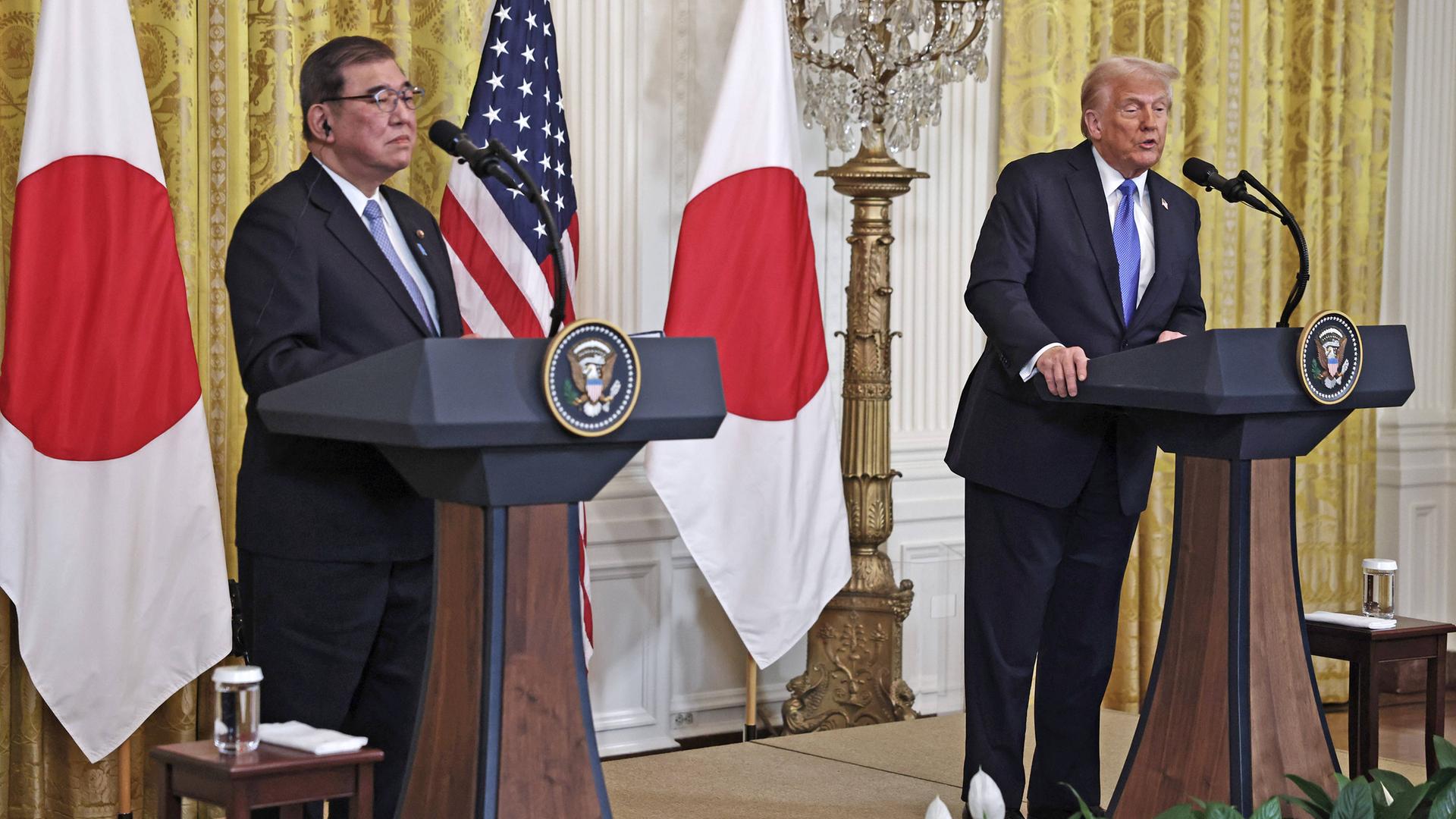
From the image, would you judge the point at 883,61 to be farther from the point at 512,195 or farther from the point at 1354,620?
the point at 1354,620

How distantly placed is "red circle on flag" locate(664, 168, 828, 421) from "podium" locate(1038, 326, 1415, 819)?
5.36 ft

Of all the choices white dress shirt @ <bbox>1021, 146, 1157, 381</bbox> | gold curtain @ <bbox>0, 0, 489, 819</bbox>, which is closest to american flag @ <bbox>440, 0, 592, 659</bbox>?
gold curtain @ <bbox>0, 0, 489, 819</bbox>

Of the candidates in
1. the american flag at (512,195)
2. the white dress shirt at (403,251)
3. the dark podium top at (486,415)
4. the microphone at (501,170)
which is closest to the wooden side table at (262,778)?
the dark podium top at (486,415)

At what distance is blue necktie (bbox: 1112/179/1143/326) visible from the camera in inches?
133

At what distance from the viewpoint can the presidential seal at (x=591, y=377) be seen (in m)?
2.20

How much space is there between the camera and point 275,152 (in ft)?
13.2

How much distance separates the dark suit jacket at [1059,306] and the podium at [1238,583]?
287mm

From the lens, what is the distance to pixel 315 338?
8.77ft

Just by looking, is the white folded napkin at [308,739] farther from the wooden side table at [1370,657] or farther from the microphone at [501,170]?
the wooden side table at [1370,657]

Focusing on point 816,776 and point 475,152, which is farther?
point 816,776

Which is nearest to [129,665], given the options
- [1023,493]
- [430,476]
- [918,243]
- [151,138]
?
[151,138]

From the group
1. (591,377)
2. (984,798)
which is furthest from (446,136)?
(984,798)

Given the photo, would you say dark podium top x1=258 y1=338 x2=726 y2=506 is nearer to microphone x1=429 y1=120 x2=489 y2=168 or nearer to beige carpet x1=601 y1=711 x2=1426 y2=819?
microphone x1=429 y1=120 x2=489 y2=168

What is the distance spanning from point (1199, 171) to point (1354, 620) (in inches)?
48.2
